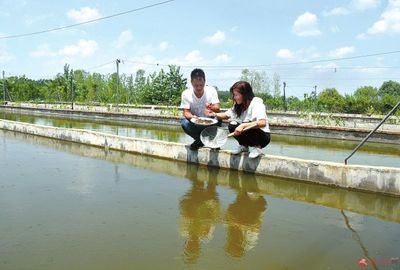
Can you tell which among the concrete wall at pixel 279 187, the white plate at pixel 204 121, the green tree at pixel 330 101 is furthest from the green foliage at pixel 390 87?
the white plate at pixel 204 121

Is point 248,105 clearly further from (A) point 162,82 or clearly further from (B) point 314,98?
(A) point 162,82

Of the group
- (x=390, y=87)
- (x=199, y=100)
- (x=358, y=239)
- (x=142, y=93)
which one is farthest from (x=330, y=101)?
(x=358, y=239)

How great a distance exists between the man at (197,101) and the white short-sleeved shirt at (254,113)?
0.43 metres

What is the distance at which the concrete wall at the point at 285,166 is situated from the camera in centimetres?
395

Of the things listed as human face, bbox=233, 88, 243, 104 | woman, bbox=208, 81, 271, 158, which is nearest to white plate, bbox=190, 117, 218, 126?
woman, bbox=208, 81, 271, 158

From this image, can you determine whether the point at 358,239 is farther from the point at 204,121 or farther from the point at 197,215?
the point at 204,121

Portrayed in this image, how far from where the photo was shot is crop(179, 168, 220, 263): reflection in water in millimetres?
2574

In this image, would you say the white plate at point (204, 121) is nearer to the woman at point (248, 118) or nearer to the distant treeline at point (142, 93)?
the woman at point (248, 118)

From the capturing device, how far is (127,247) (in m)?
2.53

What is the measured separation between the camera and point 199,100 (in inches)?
208

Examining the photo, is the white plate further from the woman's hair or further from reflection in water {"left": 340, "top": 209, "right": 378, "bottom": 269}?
reflection in water {"left": 340, "top": 209, "right": 378, "bottom": 269}

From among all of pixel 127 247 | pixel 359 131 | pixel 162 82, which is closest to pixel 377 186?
pixel 127 247

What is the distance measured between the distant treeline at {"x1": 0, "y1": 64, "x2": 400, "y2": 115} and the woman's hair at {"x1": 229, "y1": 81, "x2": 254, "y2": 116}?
32243mm

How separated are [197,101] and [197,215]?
2.32m
